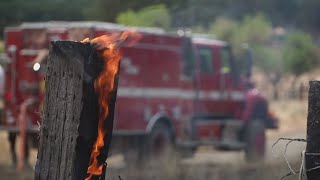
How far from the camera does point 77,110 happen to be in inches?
154

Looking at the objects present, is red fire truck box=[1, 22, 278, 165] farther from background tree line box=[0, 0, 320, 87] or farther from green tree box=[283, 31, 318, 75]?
green tree box=[283, 31, 318, 75]

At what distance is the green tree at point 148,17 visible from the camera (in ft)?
53.2

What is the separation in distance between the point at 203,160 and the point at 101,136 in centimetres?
1211

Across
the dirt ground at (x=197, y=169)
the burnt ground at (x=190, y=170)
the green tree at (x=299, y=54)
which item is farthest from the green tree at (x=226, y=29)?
the burnt ground at (x=190, y=170)

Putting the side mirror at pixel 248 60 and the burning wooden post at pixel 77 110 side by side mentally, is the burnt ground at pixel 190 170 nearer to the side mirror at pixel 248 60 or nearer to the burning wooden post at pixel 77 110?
the side mirror at pixel 248 60

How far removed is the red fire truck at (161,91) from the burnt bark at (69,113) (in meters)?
7.91

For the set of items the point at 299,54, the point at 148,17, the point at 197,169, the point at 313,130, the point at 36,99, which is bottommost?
the point at 197,169

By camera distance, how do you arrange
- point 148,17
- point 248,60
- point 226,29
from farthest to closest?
point 226,29 → point 148,17 → point 248,60

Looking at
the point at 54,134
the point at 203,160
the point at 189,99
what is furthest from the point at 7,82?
the point at 54,134

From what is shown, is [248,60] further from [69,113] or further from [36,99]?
[69,113]

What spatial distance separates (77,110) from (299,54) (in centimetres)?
3126

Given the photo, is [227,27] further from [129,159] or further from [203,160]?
[129,159]

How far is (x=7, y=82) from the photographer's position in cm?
1352

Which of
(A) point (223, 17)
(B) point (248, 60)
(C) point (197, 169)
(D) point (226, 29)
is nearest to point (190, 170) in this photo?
(C) point (197, 169)
